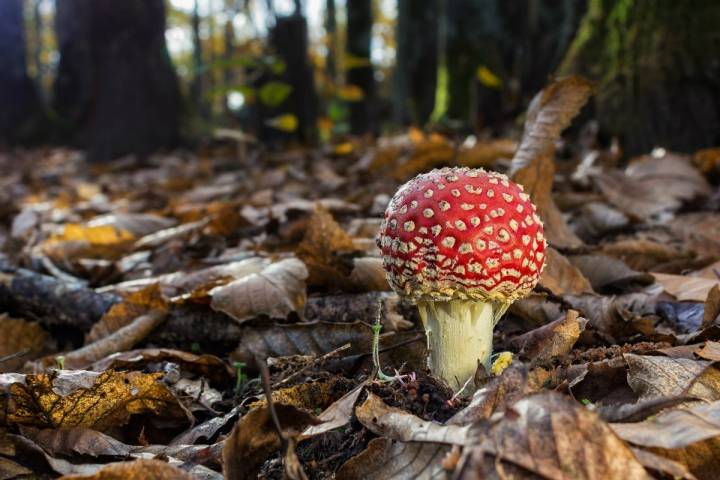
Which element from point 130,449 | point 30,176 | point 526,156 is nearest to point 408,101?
point 30,176

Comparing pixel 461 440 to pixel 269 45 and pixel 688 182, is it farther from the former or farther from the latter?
pixel 269 45

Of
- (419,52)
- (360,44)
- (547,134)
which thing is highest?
(360,44)

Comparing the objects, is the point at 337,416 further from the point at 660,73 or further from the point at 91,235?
the point at 660,73

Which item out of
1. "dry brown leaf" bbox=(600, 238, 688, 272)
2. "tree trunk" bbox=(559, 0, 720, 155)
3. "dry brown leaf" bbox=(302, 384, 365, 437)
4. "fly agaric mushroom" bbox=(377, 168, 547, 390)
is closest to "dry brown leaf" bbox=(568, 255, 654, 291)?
"dry brown leaf" bbox=(600, 238, 688, 272)

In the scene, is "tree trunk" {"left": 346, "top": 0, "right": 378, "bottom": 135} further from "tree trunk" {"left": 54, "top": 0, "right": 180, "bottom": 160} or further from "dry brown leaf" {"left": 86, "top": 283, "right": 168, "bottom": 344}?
"dry brown leaf" {"left": 86, "top": 283, "right": 168, "bottom": 344}

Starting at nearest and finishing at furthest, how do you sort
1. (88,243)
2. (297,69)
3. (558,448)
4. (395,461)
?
(558,448) < (395,461) < (88,243) < (297,69)

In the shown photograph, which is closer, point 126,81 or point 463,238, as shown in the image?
point 463,238

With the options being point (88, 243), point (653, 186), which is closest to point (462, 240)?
point (653, 186)
